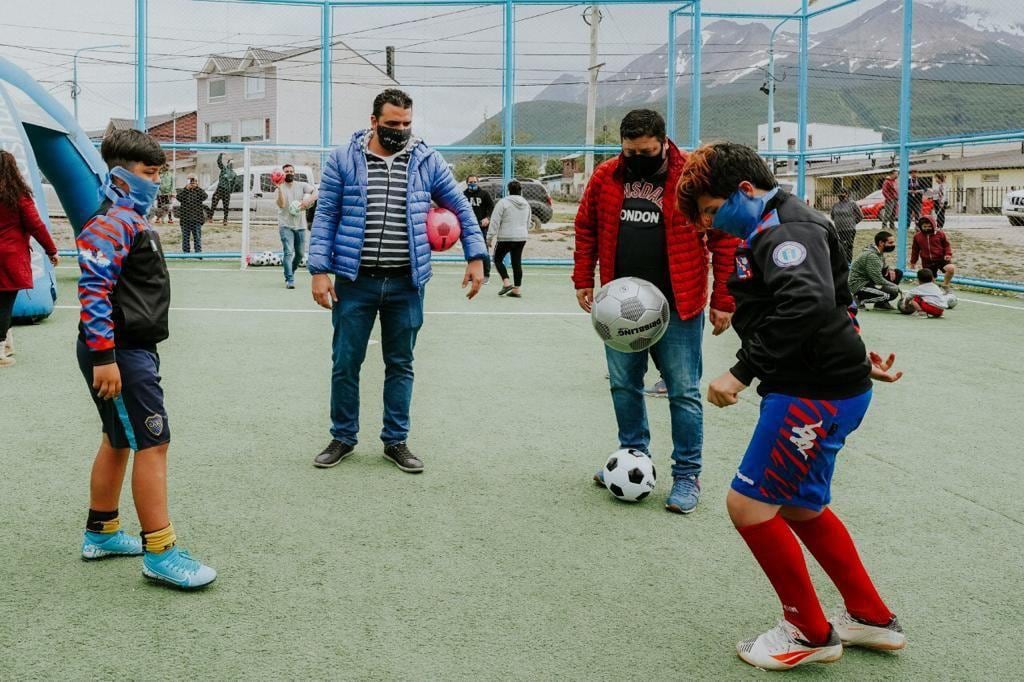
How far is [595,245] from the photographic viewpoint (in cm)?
525

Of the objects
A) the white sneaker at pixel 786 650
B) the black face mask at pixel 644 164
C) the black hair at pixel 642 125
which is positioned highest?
the black hair at pixel 642 125

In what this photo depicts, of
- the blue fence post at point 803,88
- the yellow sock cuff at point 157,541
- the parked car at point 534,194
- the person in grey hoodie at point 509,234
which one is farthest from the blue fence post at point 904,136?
the yellow sock cuff at point 157,541

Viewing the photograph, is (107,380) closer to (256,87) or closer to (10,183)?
(10,183)

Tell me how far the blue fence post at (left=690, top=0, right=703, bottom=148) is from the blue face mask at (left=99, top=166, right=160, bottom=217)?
672 inches

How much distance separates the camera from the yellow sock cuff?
12.5 ft

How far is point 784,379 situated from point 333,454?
3071 millimetres

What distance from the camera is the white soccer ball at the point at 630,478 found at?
493 cm

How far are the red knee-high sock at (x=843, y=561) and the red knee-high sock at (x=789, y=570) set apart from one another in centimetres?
14

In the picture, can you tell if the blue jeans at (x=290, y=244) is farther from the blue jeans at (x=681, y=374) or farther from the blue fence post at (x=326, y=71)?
the blue jeans at (x=681, y=374)

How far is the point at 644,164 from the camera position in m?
4.81

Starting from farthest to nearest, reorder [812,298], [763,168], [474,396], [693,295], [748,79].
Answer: [748,79] → [474,396] → [693,295] → [763,168] → [812,298]

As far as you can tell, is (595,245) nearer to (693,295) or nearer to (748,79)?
A: (693,295)

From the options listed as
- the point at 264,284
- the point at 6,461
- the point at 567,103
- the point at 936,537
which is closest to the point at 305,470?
the point at 6,461

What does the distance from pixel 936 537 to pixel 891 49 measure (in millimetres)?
15993
